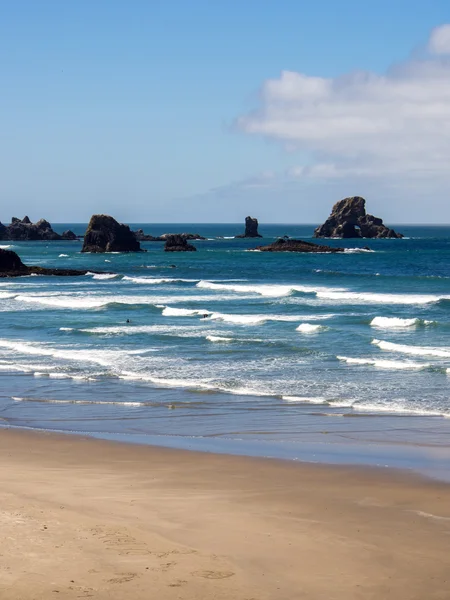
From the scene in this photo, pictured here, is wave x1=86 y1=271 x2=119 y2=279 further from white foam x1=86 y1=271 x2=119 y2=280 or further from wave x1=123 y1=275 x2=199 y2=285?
wave x1=123 y1=275 x2=199 y2=285

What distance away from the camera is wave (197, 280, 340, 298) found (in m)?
53.4

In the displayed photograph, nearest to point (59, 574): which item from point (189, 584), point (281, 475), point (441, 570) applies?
point (189, 584)

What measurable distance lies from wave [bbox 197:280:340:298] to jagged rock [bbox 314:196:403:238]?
104925 mm

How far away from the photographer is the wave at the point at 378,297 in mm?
47188

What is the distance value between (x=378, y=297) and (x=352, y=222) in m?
118

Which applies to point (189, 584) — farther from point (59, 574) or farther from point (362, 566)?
point (362, 566)

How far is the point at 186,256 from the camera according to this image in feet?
340

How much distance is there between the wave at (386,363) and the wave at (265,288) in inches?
958

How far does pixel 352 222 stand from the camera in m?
165

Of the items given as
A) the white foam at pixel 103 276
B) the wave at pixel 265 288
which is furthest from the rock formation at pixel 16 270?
the wave at pixel 265 288

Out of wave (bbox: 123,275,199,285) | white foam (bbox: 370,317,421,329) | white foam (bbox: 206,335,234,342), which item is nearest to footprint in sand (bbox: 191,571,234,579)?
white foam (bbox: 206,335,234,342)

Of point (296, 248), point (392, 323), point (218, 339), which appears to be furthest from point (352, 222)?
point (218, 339)

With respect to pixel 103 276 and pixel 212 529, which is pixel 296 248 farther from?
pixel 212 529

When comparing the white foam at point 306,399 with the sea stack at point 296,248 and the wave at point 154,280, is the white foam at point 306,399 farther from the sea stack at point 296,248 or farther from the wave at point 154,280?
the sea stack at point 296,248
